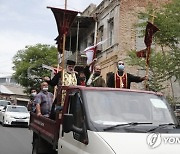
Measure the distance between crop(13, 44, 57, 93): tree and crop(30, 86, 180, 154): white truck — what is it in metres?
37.4

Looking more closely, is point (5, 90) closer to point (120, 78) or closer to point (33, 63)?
point (33, 63)

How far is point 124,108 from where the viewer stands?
523 cm

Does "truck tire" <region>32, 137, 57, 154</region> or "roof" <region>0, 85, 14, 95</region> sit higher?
"roof" <region>0, 85, 14, 95</region>

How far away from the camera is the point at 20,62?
155 ft

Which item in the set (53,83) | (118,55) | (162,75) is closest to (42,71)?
(118,55)

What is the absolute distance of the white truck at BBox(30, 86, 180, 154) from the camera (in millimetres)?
4441

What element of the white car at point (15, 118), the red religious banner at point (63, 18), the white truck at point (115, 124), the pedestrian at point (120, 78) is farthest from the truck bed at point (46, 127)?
the white car at point (15, 118)

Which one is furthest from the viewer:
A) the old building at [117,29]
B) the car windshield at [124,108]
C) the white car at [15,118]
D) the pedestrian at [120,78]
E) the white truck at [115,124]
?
the old building at [117,29]

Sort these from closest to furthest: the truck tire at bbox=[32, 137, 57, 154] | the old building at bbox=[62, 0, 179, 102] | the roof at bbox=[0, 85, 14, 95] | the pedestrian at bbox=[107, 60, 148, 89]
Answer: the pedestrian at bbox=[107, 60, 148, 89], the truck tire at bbox=[32, 137, 57, 154], the old building at bbox=[62, 0, 179, 102], the roof at bbox=[0, 85, 14, 95]

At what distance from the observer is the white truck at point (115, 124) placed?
444cm

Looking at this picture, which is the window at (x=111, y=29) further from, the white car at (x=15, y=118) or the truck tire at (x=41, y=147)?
the truck tire at (x=41, y=147)

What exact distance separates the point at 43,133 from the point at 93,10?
23.6 m

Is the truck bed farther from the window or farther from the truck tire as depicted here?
the window

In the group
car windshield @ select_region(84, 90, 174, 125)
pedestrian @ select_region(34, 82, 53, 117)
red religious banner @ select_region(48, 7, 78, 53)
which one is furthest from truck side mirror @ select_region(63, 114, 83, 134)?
A: pedestrian @ select_region(34, 82, 53, 117)
